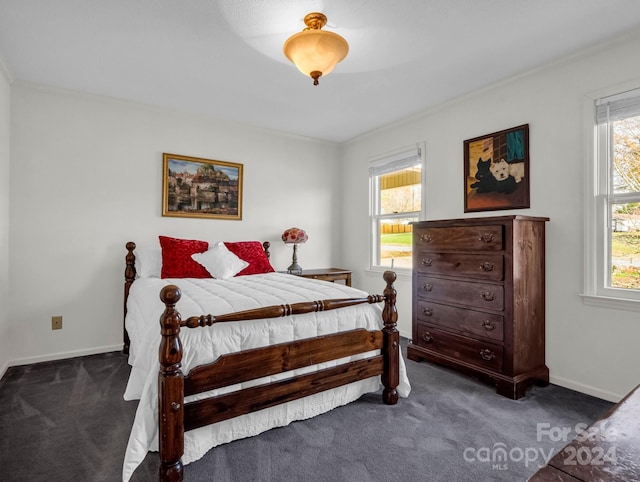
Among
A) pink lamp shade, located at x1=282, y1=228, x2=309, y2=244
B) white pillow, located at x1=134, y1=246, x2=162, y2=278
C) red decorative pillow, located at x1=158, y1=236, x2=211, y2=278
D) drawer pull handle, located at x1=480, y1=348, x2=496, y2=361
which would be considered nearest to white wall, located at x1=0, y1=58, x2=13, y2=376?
white pillow, located at x1=134, y1=246, x2=162, y2=278

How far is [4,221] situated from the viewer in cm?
282

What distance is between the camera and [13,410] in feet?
7.18

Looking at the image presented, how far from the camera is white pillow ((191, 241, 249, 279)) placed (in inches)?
127

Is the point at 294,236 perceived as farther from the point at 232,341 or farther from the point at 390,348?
the point at 232,341

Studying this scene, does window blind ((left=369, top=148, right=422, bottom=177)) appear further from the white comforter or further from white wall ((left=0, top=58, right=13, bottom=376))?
white wall ((left=0, top=58, right=13, bottom=376))

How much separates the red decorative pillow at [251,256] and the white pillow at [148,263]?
2.15 ft

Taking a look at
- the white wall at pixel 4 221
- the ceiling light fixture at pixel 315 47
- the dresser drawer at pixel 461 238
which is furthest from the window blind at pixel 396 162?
the white wall at pixel 4 221

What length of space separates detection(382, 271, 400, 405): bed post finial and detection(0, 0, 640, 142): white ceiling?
1.58 meters

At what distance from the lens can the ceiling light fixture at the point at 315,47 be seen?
1.96 m

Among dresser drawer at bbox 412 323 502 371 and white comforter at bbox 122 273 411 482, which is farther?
dresser drawer at bbox 412 323 502 371

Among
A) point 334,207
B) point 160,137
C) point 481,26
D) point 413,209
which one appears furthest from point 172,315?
point 334,207

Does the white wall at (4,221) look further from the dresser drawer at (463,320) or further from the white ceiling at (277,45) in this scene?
the dresser drawer at (463,320)

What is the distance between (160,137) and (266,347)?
8.97 feet

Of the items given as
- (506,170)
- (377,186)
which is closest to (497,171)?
(506,170)
